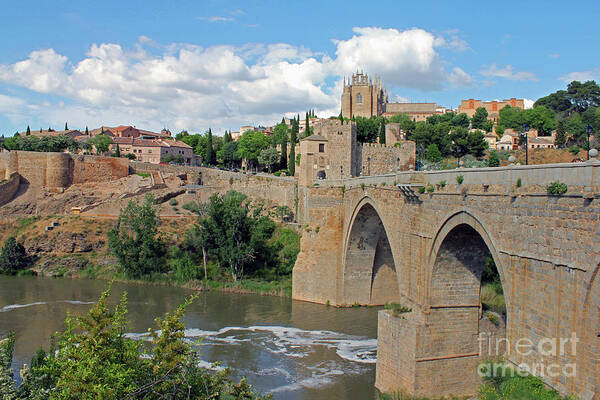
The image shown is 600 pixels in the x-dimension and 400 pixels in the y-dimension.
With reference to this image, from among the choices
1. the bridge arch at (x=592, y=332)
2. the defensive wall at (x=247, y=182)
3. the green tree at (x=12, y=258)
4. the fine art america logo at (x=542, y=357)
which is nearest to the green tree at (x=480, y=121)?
the defensive wall at (x=247, y=182)

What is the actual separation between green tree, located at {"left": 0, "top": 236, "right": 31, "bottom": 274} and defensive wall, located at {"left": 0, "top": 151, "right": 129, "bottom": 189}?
38.2 feet

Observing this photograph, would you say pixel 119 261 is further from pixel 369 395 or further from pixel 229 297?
pixel 369 395

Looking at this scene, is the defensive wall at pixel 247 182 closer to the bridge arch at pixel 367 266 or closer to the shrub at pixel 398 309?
the bridge arch at pixel 367 266

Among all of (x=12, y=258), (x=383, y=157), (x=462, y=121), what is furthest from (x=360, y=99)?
(x=12, y=258)

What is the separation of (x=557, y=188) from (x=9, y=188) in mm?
39835

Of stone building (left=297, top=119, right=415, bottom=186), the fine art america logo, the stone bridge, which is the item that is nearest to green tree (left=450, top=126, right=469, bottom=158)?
stone building (left=297, top=119, right=415, bottom=186)

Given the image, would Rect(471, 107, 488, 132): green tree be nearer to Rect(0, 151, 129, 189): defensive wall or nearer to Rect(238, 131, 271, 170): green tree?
Rect(238, 131, 271, 170): green tree

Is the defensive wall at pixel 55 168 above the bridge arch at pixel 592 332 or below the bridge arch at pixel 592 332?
above

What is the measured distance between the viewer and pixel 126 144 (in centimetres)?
5700

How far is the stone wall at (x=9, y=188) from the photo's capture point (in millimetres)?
37875

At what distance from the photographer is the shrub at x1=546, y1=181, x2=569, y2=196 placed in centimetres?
784

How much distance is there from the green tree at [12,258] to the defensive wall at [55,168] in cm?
1164

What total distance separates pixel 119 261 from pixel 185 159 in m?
32.4

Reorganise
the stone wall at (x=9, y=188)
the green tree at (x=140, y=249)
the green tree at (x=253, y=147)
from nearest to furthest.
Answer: the green tree at (x=140, y=249) → the stone wall at (x=9, y=188) → the green tree at (x=253, y=147)
